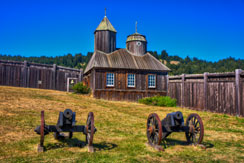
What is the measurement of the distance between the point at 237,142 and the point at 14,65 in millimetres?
24831

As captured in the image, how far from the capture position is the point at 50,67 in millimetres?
27406

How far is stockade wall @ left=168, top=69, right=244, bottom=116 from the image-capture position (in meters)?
13.2

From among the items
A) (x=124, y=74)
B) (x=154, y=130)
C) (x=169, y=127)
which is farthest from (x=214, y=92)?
(x=124, y=74)

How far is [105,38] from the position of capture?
24562 mm

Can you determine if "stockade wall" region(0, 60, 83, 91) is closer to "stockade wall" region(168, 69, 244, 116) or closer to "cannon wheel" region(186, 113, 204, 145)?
"stockade wall" region(168, 69, 244, 116)

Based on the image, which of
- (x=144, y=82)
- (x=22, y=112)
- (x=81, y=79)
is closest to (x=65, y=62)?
(x=81, y=79)

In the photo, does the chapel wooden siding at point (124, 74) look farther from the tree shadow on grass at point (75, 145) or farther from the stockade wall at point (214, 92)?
the tree shadow on grass at point (75, 145)

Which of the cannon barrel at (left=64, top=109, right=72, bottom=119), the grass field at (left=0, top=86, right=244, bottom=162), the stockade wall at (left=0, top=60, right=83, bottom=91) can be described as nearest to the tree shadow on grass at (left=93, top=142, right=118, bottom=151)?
the grass field at (left=0, top=86, right=244, bottom=162)

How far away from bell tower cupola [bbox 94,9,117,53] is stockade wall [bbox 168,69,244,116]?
29.7 ft

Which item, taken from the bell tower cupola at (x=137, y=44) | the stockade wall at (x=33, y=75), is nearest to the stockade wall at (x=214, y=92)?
the bell tower cupola at (x=137, y=44)

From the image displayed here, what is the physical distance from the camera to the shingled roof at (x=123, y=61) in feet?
73.5

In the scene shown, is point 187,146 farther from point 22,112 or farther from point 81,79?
point 81,79

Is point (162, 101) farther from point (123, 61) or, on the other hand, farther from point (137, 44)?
point (137, 44)

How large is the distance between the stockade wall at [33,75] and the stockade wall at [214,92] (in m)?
15.3
